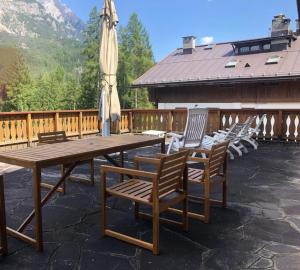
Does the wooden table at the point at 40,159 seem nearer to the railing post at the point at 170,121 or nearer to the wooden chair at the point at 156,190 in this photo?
the wooden chair at the point at 156,190

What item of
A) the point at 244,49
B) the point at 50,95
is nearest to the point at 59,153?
the point at 244,49

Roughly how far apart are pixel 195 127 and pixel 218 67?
11529mm

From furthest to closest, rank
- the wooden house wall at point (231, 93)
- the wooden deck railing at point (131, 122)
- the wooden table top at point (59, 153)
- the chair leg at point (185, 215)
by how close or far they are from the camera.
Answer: the wooden house wall at point (231, 93), the wooden deck railing at point (131, 122), the chair leg at point (185, 215), the wooden table top at point (59, 153)

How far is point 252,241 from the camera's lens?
114 inches

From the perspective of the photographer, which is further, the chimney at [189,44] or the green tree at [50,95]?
the green tree at [50,95]

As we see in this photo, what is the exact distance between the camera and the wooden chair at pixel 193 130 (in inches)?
238

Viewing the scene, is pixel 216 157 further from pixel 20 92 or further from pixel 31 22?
pixel 31 22

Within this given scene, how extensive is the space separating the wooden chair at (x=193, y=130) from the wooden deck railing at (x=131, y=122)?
3.30 m

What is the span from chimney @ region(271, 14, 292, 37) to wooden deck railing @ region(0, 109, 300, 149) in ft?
32.8

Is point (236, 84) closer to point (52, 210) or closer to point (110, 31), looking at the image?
point (110, 31)

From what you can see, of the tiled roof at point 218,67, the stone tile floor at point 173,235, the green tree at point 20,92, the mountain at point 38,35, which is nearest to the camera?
the stone tile floor at point 173,235

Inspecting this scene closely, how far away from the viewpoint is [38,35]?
7406 cm

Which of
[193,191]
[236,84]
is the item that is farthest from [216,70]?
[193,191]

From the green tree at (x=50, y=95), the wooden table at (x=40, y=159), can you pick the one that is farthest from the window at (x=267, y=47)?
the green tree at (x=50, y=95)
